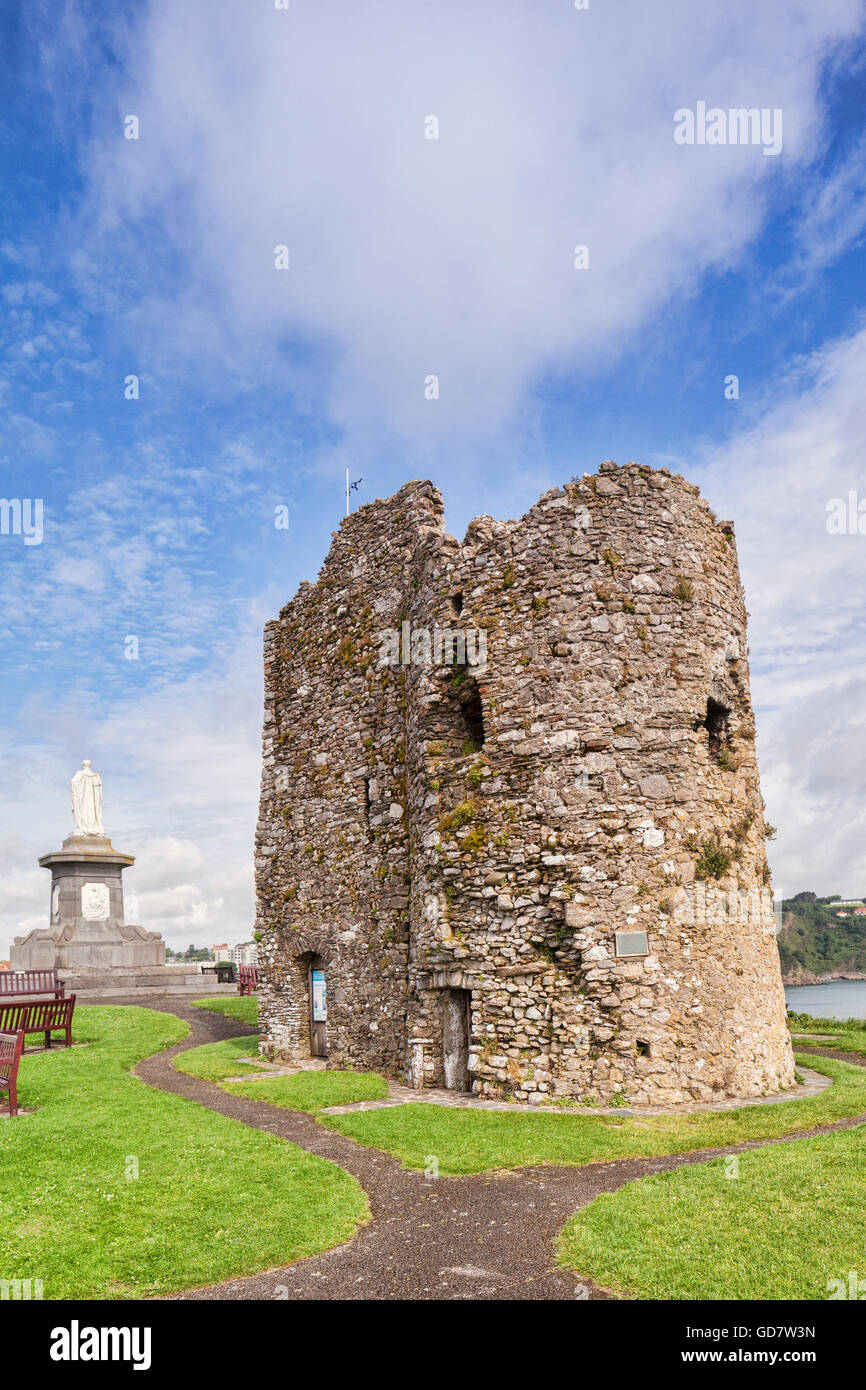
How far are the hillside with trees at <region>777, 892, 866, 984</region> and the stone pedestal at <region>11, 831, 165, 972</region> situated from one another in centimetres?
4031

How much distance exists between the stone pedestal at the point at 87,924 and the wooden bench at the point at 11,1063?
69.4ft

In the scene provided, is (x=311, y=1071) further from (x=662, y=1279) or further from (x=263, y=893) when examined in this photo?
(x=662, y=1279)

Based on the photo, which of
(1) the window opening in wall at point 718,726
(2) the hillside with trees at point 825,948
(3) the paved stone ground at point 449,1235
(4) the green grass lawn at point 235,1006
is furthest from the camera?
(2) the hillside with trees at point 825,948

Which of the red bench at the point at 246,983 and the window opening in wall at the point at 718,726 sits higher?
the window opening in wall at the point at 718,726

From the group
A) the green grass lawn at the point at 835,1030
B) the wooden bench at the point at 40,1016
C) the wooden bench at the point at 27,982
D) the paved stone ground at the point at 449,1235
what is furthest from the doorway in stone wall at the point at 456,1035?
the wooden bench at the point at 27,982

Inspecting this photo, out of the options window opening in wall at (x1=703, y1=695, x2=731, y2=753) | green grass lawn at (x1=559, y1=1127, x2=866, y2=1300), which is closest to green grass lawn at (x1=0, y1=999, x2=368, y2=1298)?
green grass lawn at (x1=559, y1=1127, x2=866, y2=1300)

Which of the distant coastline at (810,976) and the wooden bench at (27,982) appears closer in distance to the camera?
the wooden bench at (27,982)

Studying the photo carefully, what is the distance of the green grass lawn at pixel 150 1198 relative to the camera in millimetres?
6066

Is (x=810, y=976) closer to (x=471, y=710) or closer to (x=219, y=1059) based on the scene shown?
(x=219, y=1059)

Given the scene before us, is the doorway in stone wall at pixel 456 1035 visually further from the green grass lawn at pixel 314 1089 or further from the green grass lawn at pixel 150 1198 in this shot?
the green grass lawn at pixel 150 1198

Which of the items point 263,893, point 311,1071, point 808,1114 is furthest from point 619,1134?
point 263,893

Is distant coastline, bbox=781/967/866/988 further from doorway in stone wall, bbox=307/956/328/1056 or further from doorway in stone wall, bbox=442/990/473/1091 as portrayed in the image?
doorway in stone wall, bbox=442/990/473/1091

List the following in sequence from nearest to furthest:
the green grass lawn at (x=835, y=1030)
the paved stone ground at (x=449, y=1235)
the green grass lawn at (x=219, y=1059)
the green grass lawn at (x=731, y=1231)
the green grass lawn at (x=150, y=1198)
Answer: the green grass lawn at (x=731, y=1231) < the paved stone ground at (x=449, y=1235) < the green grass lawn at (x=150, y=1198) < the green grass lawn at (x=219, y=1059) < the green grass lawn at (x=835, y=1030)

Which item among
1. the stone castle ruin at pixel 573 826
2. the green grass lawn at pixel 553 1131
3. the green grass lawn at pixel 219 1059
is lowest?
the green grass lawn at pixel 219 1059
